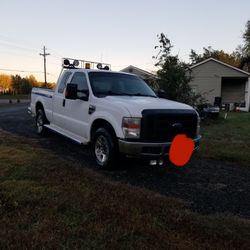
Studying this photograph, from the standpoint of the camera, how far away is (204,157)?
7.71m

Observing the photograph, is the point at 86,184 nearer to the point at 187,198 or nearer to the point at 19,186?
the point at 19,186

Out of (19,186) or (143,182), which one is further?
(143,182)

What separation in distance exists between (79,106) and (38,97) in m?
3.12

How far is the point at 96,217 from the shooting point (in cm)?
388

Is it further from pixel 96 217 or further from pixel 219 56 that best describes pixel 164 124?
pixel 219 56

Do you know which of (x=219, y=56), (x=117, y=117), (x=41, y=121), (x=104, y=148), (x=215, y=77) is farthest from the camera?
(x=219, y=56)

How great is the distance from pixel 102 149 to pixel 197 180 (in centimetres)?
188

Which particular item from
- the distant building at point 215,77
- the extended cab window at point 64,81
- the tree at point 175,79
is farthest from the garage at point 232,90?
the extended cab window at point 64,81

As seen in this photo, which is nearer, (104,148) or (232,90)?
(104,148)

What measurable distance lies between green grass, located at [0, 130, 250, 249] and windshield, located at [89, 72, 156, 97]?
2184mm

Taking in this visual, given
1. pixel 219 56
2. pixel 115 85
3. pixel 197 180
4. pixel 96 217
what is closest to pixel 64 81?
pixel 115 85

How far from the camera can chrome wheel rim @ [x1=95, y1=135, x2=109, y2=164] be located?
6.11m

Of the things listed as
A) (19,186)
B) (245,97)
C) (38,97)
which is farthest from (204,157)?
(245,97)

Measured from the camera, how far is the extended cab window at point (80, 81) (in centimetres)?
717
